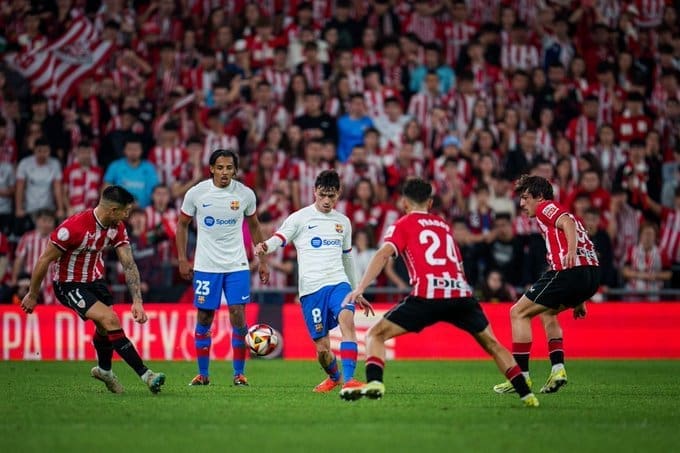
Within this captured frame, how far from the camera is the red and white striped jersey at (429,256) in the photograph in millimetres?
9633

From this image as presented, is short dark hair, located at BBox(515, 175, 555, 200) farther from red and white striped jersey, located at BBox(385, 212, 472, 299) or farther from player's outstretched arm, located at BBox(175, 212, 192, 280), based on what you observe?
player's outstretched arm, located at BBox(175, 212, 192, 280)

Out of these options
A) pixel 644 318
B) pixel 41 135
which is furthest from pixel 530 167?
pixel 41 135

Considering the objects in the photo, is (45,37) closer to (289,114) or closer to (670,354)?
(289,114)

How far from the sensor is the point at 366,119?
20.8 meters

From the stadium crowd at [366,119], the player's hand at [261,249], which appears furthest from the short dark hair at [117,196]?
the stadium crowd at [366,119]

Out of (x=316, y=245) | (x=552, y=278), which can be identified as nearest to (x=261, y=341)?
(x=316, y=245)

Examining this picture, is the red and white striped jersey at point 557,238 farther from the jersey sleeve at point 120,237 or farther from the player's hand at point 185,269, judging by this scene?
the jersey sleeve at point 120,237

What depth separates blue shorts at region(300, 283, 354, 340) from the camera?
11.9 m

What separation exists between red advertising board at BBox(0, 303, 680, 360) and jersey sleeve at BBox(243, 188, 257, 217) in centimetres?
541

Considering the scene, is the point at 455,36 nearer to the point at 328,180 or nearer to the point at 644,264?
the point at 644,264

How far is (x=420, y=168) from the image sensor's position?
20.3 metres

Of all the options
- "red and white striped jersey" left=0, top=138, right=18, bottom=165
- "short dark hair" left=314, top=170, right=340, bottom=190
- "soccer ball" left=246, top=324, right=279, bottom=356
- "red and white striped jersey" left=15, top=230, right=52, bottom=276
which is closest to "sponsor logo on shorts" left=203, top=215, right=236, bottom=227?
"soccer ball" left=246, top=324, right=279, bottom=356

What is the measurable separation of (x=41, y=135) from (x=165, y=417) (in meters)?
12.0

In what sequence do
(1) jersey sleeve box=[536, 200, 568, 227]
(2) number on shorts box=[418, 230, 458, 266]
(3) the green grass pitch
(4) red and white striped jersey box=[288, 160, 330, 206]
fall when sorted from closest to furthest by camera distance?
(3) the green grass pitch < (2) number on shorts box=[418, 230, 458, 266] < (1) jersey sleeve box=[536, 200, 568, 227] < (4) red and white striped jersey box=[288, 160, 330, 206]
